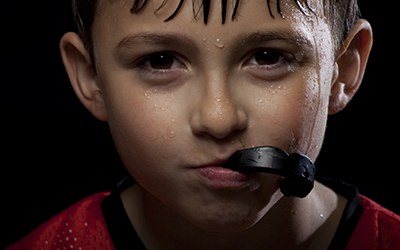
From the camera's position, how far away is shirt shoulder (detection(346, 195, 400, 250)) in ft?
5.67

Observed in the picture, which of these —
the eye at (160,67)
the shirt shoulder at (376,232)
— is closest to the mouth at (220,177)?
the eye at (160,67)

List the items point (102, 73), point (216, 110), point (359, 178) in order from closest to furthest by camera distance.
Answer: point (216, 110) → point (102, 73) → point (359, 178)

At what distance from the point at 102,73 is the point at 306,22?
1.08 feet

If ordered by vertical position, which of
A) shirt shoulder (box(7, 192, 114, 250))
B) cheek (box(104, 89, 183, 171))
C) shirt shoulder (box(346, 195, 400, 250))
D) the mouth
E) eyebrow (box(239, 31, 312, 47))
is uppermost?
eyebrow (box(239, 31, 312, 47))

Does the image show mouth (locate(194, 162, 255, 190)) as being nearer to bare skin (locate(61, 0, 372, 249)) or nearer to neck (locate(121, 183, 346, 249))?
bare skin (locate(61, 0, 372, 249))

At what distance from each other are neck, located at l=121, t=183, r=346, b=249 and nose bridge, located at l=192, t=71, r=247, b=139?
1.08ft

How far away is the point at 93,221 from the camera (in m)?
1.81

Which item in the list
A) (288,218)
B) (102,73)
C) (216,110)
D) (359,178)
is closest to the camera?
(216,110)

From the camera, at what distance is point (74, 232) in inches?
70.6

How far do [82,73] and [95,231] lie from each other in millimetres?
297

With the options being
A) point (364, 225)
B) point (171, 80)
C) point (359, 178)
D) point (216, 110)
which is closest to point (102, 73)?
point (171, 80)

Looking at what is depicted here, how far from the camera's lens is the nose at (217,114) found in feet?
4.58

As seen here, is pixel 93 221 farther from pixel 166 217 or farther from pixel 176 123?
pixel 176 123

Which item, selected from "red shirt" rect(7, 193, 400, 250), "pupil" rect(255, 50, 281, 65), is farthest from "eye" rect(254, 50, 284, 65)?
"red shirt" rect(7, 193, 400, 250)
